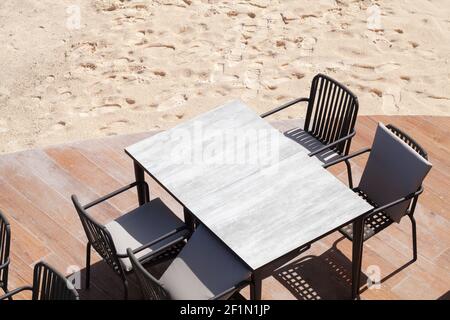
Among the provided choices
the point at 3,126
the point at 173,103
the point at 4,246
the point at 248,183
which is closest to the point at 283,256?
the point at 248,183

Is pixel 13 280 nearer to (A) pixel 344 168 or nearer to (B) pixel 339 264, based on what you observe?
(B) pixel 339 264

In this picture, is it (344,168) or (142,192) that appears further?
(344,168)

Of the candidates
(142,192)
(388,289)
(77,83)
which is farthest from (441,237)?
(77,83)

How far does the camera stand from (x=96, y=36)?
882cm

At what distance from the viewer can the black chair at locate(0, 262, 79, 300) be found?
4.52m

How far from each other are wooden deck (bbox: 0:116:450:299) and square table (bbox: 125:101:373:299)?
1.26 ft

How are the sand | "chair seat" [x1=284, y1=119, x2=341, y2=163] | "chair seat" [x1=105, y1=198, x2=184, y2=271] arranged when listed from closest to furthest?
1. "chair seat" [x1=105, y1=198, x2=184, y2=271]
2. "chair seat" [x1=284, y1=119, x2=341, y2=163]
3. the sand

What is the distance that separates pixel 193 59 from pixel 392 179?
134 inches

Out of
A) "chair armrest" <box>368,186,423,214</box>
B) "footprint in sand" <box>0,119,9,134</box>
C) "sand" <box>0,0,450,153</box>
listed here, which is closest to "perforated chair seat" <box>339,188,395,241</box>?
"chair armrest" <box>368,186,423,214</box>

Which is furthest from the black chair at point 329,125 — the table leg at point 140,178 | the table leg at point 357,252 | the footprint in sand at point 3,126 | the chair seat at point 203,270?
the footprint in sand at point 3,126

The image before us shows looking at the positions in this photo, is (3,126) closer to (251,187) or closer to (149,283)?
(251,187)

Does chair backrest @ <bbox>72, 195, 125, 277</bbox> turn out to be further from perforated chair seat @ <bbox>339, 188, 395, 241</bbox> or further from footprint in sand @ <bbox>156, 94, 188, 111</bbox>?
footprint in sand @ <bbox>156, 94, 188, 111</bbox>

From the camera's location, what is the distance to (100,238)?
A: 5.04 metres
